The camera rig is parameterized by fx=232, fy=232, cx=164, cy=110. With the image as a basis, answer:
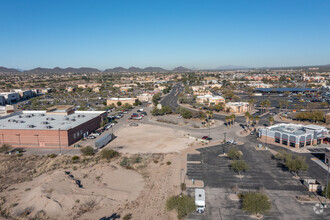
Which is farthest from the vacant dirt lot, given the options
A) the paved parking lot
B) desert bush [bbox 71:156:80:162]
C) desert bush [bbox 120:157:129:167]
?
desert bush [bbox 71:156:80:162]

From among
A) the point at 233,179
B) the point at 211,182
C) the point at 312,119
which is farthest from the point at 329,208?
the point at 312,119

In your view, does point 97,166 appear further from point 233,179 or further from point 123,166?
point 233,179

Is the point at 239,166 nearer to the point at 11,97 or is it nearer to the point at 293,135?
the point at 293,135

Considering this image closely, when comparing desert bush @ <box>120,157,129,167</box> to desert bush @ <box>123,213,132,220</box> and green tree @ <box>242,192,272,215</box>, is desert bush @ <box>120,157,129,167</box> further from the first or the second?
green tree @ <box>242,192,272,215</box>

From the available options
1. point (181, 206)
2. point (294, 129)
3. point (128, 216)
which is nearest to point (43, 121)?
point (128, 216)

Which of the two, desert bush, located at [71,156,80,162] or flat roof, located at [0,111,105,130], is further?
flat roof, located at [0,111,105,130]

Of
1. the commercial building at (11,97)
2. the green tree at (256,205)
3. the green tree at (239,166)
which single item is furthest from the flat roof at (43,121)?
the commercial building at (11,97)

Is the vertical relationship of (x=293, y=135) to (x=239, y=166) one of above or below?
above
